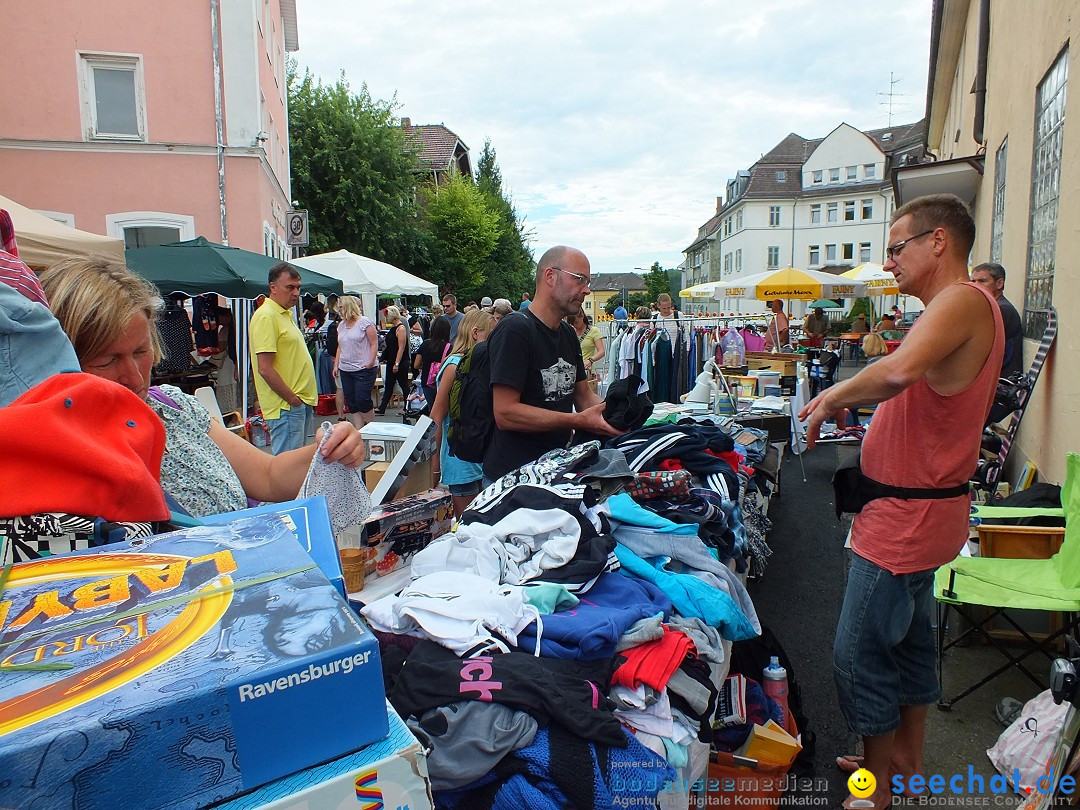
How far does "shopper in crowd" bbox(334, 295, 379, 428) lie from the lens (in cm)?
942

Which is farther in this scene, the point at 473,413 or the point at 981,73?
the point at 981,73

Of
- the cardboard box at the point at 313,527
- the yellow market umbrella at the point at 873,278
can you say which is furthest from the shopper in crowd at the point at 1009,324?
the yellow market umbrella at the point at 873,278

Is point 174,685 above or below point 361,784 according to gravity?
above

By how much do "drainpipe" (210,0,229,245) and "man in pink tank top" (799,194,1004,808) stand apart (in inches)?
589

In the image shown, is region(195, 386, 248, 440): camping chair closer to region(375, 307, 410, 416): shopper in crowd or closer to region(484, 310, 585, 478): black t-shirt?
region(484, 310, 585, 478): black t-shirt

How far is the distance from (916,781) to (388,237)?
1069 inches

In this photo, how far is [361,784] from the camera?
0.86 metres

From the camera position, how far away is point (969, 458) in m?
2.43

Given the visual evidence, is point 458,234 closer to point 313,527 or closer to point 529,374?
point 529,374

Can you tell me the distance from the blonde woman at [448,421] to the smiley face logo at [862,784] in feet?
8.37

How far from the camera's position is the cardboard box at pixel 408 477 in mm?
3955

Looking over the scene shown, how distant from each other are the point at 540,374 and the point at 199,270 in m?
6.25

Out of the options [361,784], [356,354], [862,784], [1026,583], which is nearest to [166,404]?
[361,784]

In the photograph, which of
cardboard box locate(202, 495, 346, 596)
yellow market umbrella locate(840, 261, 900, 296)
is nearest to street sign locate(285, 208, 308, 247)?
cardboard box locate(202, 495, 346, 596)
